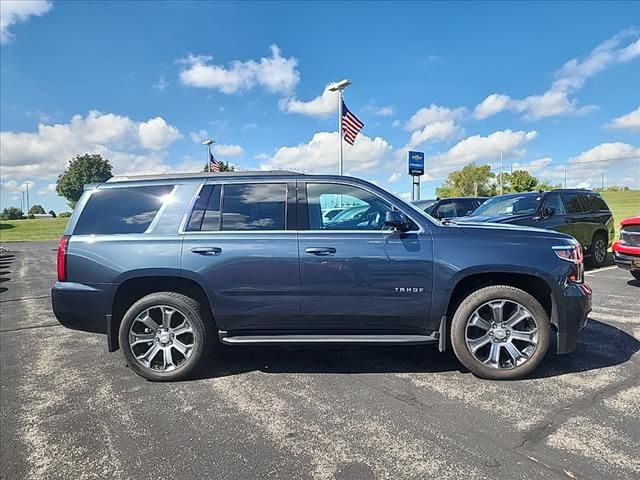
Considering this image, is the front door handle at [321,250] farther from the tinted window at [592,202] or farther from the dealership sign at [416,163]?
the dealership sign at [416,163]

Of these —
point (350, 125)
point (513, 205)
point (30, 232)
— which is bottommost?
point (30, 232)

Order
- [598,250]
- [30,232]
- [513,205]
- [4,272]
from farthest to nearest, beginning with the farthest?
[30,232] → [4,272] → [598,250] → [513,205]

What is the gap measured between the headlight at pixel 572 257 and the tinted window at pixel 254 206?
2.47m

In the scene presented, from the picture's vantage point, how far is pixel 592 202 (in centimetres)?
1057

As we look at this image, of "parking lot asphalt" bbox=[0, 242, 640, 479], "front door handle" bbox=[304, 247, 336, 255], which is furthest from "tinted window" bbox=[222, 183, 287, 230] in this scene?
"parking lot asphalt" bbox=[0, 242, 640, 479]

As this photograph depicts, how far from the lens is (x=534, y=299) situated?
3.85m

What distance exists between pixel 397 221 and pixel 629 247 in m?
6.01

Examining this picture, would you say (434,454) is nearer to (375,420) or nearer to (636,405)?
(375,420)

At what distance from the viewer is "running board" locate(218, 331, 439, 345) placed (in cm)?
386

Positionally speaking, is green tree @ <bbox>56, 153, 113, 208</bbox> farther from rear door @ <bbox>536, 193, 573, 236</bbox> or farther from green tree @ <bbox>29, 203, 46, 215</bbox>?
rear door @ <bbox>536, 193, 573, 236</bbox>

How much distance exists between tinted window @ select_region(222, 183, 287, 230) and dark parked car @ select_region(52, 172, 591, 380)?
1 centimetres

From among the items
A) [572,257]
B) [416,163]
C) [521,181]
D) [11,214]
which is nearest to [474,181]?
[521,181]

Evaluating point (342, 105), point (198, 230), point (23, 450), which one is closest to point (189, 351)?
point (198, 230)

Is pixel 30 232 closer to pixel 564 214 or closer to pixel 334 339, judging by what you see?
pixel 564 214
